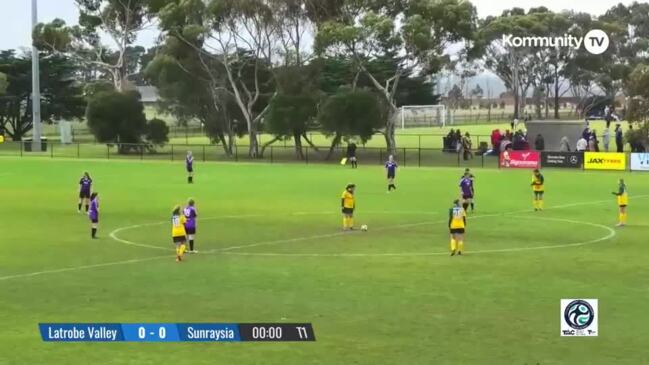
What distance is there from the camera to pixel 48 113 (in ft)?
334

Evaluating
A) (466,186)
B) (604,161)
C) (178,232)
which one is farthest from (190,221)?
(604,161)

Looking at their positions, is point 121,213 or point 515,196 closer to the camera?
point 121,213

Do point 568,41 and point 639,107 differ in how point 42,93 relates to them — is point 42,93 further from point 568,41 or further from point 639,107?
point 639,107

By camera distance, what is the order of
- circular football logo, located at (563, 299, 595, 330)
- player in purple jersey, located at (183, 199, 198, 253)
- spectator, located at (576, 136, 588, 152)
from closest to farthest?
1. circular football logo, located at (563, 299, 595, 330)
2. player in purple jersey, located at (183, 199, 198, 253)
3. spectator, located at (576, 136, 588, 152)

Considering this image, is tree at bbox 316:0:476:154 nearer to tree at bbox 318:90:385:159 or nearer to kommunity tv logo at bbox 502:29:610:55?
tree at bbox 318:90:385:159

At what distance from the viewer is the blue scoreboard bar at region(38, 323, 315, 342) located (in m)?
15.7

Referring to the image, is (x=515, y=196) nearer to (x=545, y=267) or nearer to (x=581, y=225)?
(x=581, y=225)

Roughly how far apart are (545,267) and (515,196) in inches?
782

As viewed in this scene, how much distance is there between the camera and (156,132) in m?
82.5

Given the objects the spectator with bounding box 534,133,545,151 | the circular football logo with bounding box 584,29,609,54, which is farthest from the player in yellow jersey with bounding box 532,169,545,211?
the circular football logo with bounding box 584,29,609,54

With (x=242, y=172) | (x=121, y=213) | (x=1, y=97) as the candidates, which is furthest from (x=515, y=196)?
(x=1, y=97)

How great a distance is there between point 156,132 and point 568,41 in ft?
184

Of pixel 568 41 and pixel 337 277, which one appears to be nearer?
pixel 337 277

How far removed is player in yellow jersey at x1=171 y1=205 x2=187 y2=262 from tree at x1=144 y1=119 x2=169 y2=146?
58800 millimetres
